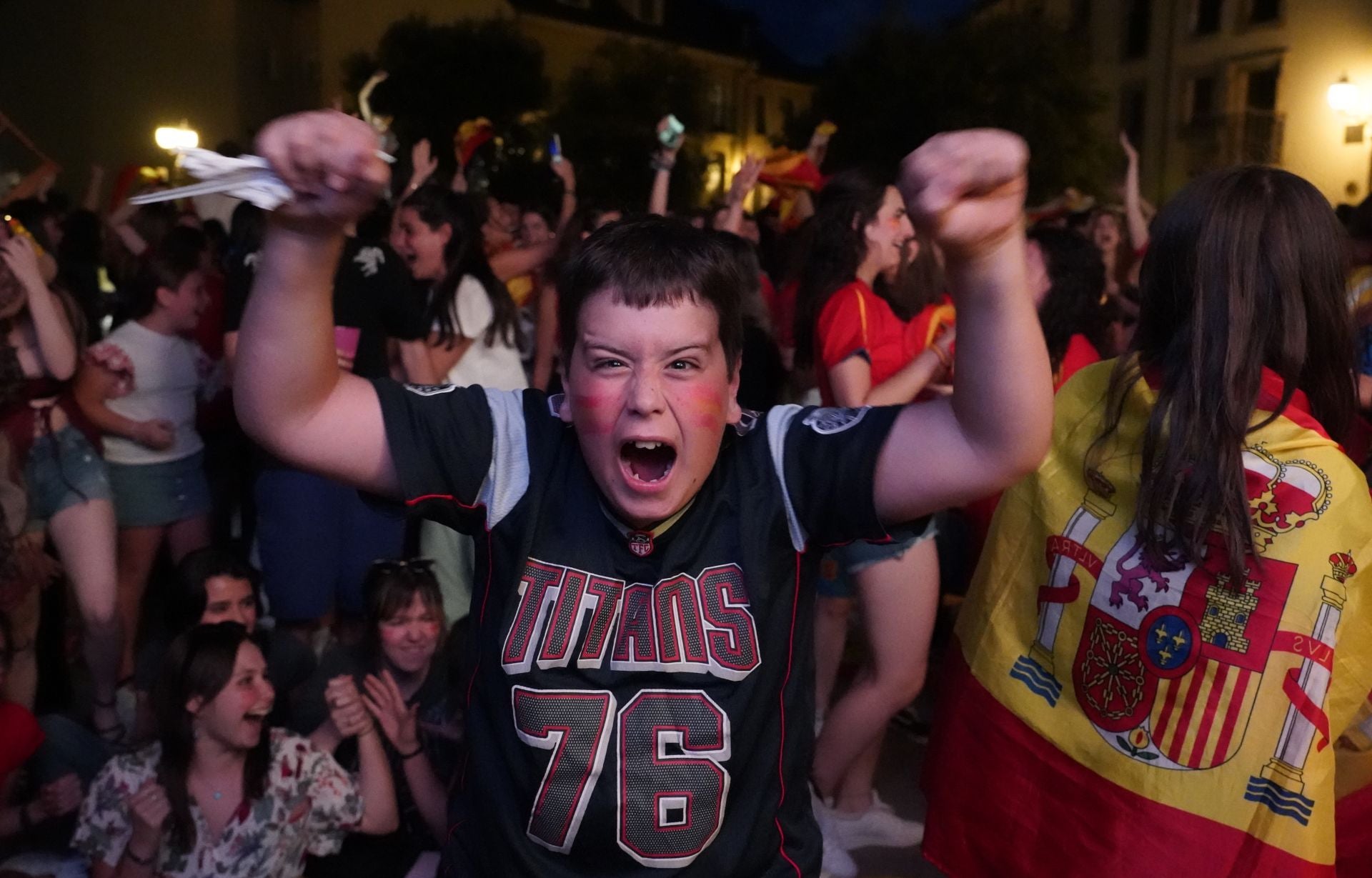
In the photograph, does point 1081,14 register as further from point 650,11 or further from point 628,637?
point 628,637

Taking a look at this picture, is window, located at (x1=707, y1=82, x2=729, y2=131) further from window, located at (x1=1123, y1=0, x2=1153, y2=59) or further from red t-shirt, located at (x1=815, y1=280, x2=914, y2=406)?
red t-shirt, located at (x1=815, y1=280, x2=914, y2=406)

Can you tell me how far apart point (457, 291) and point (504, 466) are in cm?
270

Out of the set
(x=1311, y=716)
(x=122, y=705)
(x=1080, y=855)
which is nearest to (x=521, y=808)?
(x=1080, y=855)

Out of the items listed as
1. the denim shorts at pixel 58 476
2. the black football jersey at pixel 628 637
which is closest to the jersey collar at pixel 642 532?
the black football jersey at pixel 628 637

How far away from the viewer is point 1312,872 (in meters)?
1.86

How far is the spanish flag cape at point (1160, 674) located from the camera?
73.1 inches

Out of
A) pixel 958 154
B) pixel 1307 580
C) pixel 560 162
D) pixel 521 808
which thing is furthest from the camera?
pixel 560 162

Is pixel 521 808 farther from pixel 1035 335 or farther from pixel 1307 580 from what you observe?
pixel 1307 580

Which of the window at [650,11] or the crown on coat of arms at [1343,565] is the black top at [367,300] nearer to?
the crown on coat of arms at [1343,565]

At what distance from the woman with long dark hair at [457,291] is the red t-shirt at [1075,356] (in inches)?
77.7

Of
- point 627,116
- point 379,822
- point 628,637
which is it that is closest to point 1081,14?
point 627,116

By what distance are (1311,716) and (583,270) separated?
1.42 metres

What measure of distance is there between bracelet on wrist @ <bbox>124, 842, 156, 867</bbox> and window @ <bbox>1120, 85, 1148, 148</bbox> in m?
25.8

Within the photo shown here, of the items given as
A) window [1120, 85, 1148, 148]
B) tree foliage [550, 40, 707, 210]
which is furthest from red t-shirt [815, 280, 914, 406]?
window [1120, 85, 1148, 148]
